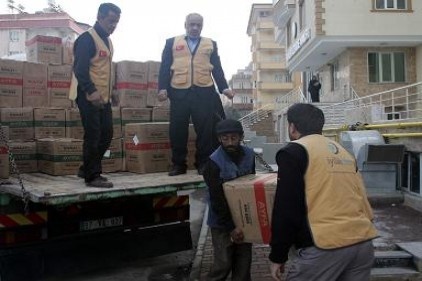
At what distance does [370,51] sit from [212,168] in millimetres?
20645

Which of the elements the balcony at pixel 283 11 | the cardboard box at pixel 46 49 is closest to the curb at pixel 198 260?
the cardboard box at pixel 46 49

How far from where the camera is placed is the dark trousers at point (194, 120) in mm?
5629

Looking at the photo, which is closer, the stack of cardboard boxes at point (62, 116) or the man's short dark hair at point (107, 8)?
the man's short dark hair at point (107, 8)

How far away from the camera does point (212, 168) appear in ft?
12.9

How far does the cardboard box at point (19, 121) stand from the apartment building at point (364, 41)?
17239 mm

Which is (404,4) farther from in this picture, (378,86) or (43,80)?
(43,80)

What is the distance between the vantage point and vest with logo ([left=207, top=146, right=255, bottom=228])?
13.0 feet

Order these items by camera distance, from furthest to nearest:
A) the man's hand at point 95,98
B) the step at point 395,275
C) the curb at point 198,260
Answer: the curb at point 198,260
the step at point 395,275
the man's hand at point 95,98

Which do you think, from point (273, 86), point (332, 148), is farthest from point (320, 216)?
point (273, 86)

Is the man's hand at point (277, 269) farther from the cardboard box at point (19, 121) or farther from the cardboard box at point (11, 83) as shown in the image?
the cardboard box at point (11, 83)

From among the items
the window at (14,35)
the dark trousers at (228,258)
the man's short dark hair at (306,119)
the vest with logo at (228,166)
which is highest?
the window at (14,35)

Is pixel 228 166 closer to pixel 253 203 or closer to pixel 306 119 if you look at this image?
pixel 253 203

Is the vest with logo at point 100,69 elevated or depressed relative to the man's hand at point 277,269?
elevated

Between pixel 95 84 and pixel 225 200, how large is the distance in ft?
6.51
